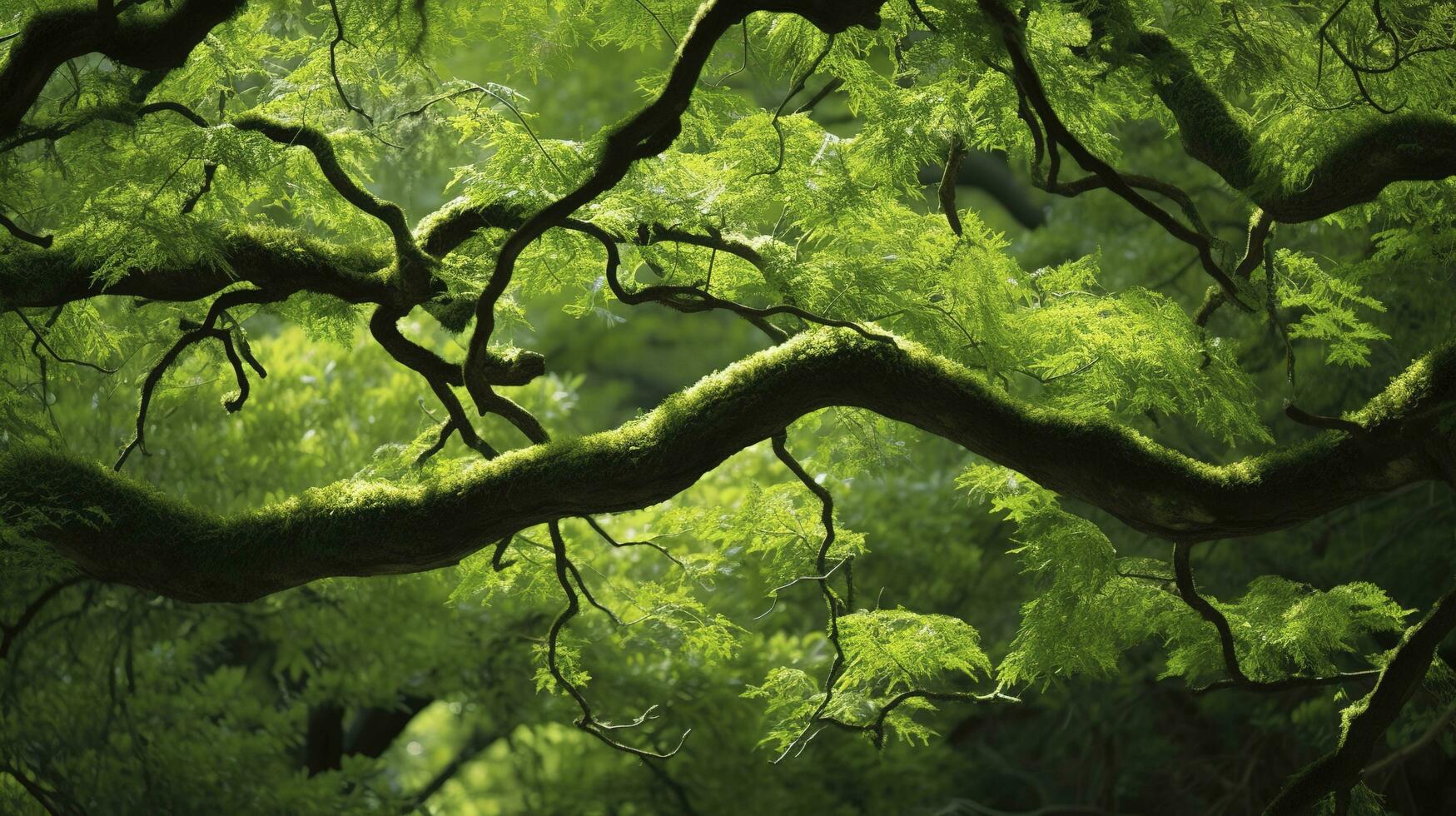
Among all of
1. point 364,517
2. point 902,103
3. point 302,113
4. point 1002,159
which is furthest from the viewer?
point 1002,159

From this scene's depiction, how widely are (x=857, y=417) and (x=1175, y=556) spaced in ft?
3.94

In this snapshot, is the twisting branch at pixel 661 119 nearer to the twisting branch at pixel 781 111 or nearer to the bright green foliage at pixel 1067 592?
the twisting branch at pixel 781 111

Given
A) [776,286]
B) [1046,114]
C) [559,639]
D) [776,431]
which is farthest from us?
[559,639]

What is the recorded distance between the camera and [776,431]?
3.97m

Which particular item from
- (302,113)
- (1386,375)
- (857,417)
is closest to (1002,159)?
(1386,375)

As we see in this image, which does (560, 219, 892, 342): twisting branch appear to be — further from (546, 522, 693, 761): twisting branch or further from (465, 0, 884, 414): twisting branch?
(546, 522, 693, 761): twisting branch

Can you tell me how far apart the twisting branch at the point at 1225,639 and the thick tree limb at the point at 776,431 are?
0.31 metres

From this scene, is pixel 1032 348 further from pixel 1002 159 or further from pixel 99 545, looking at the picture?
pixel 1002 159

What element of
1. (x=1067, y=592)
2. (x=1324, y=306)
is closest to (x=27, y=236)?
(x=1067, y=592)

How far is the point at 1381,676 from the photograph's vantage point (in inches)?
166

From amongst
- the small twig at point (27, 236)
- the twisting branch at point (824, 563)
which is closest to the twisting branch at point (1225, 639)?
the twisting branch at point (824, 563)

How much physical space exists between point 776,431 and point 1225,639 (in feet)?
4.98

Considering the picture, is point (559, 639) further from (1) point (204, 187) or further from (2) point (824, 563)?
(1) point (204, 187)

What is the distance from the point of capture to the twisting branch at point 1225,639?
416cm
